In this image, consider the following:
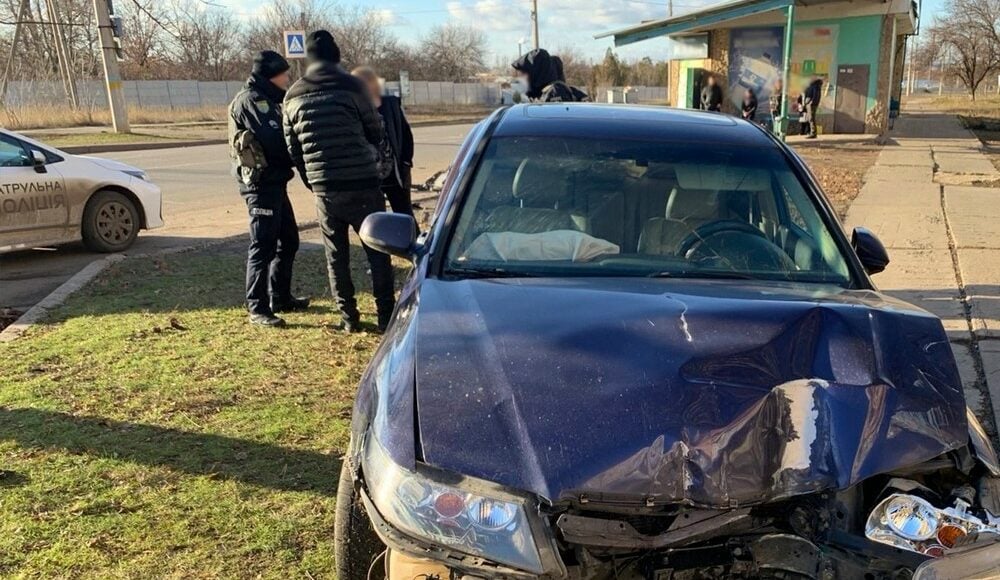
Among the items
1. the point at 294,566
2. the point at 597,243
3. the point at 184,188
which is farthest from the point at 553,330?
the point at 184,188

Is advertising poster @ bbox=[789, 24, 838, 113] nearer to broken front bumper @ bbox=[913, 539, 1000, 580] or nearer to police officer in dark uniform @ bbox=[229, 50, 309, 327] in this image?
police officer in dark uniform @ bbox=[229, 50, 309, 327]

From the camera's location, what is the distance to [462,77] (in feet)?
241

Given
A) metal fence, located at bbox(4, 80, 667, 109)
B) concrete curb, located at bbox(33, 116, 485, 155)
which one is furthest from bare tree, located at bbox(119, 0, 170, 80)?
concrete curb, located at bbox(33, 116, 485, 155)

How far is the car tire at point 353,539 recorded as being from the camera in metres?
2.49

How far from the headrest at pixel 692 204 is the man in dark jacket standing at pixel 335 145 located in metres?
2.44

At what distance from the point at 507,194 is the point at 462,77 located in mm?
72803

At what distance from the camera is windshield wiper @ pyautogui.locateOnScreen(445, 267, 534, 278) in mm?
2837

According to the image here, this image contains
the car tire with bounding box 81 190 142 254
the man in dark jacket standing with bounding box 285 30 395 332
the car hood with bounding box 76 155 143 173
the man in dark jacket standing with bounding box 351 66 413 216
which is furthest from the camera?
the car hood with bounding box 76 155 143 173

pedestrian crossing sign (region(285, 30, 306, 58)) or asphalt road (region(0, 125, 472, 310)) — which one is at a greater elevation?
pedestrian crossing sign (region(285, 30, 306, 58))

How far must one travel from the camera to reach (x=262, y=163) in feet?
17.6

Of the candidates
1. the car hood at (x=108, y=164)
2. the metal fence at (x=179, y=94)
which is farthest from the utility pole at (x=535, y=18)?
the car hood at (x=108, y=164)

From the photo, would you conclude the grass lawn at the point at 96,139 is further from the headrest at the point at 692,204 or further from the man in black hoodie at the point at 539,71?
the headrest at the point at 692,204

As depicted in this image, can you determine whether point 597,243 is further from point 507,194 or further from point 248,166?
point 248,166

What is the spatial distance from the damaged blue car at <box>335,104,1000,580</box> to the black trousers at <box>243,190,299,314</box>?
312 centimetres
